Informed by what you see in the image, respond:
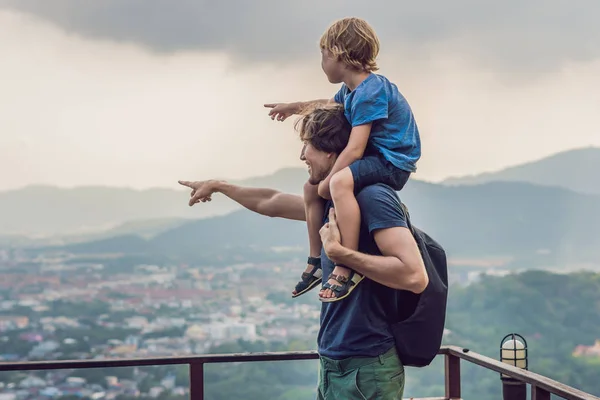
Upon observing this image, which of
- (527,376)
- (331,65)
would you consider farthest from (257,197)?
(527,376)

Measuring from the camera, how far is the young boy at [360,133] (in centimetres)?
183

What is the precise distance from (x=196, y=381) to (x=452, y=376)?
1.13 metres

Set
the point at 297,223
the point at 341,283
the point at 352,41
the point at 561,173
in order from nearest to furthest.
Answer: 1. the point at 341,283
2. the point at 352,41
3. the point at 297,223
4. the point at 561,173

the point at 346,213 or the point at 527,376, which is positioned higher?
the point at 346,213

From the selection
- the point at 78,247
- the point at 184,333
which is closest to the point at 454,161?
the point at 184,333

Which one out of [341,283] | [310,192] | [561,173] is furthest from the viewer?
[561,173]

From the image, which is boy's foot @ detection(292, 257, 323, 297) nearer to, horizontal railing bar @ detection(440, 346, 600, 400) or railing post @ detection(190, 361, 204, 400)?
horizontal railing bar @ detection(440, 346, 600, 400)

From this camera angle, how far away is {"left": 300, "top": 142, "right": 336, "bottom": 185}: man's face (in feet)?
6.45

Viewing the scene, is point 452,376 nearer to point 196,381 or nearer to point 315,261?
point 196,381

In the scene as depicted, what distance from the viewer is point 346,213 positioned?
1825 millimetres

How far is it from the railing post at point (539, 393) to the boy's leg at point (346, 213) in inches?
44.7

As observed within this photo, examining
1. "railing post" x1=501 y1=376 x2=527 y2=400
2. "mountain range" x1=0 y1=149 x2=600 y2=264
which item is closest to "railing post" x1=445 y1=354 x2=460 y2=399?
"railing post" x1=501 y1=376 x2=527 y2=400

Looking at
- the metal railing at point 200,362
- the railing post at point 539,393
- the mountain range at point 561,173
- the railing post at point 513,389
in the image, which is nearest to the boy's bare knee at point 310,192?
the railing post at point 539,393

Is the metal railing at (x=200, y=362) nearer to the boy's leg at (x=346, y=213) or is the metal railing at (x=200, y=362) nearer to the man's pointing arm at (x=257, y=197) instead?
the man's pointing arm at (x=257, y=197)
